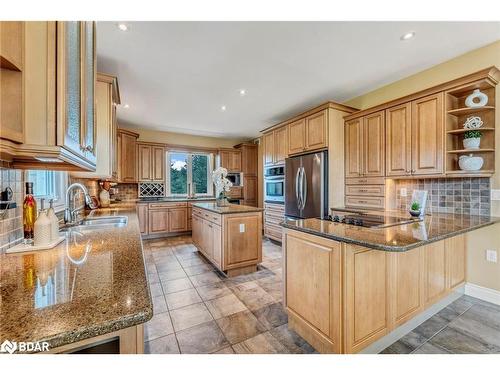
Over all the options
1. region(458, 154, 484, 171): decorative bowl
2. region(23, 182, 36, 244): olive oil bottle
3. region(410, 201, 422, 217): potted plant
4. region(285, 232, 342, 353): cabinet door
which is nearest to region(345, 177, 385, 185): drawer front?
region(458, 154, 484, 171): decorative bowl

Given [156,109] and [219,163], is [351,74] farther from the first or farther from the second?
[219,163]

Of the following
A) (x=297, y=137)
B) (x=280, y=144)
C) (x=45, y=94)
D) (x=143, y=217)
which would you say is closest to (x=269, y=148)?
(x=280, y=144)

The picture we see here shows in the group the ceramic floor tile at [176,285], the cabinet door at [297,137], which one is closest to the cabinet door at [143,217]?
the ceramic floor tile at [176,285]

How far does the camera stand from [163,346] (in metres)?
1.68

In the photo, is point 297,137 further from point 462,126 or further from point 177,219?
point 177,219

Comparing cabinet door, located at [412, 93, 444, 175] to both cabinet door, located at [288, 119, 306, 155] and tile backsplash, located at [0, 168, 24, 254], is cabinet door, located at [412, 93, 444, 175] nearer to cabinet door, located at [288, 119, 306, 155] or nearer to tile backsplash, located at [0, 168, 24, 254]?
cabinet door, located at [288, 119, 306, 155]

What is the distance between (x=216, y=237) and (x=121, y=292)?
7.76 ft

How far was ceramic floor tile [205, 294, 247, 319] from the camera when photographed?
212 centimetres

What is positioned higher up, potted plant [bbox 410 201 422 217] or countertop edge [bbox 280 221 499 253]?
potted plant [bbox 410 201 422 217]

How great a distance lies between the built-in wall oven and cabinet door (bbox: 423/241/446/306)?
263cm

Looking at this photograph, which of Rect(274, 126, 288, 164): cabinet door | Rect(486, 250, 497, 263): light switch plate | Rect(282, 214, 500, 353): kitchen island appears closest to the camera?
Rect(282, 214, 500, 353): kitchen island

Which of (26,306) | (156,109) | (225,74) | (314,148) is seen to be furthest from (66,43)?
(156,109)

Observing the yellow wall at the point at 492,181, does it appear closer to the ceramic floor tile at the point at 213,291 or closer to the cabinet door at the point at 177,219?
the ceramic floor tile at the point at 213,291

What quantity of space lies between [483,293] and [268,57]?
3457mm
